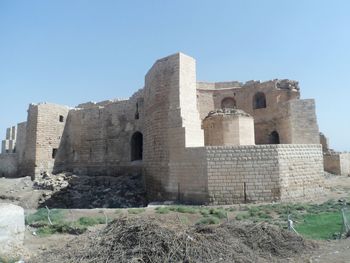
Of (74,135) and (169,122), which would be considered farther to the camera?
(74,135)

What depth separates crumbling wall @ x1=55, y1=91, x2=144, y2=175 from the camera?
20.2 meters

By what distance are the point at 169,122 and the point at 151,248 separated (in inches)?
349

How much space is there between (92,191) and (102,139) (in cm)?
455

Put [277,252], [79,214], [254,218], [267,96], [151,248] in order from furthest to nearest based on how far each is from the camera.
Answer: [267,96], [79,214], [254,218], [277,252], [151,248]

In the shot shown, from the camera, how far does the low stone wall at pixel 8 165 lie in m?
23.0

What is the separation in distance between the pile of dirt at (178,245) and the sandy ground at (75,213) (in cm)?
42

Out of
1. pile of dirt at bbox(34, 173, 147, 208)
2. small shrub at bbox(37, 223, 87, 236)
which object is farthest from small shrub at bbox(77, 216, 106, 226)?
pile of dirt at bbox(34, 173, 147, 208)

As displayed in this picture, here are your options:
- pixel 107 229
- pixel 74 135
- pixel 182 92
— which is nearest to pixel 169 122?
pixel 182 92

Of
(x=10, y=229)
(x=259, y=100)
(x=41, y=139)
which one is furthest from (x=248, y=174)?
(x=259, y=100)

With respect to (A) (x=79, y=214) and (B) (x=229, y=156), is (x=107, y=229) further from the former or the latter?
(B) (x=229, y=156)

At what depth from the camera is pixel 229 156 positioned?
1162 centimetres

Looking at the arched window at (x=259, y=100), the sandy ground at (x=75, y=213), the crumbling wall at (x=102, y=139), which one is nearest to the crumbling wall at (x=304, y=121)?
the sandy ground at (x=75, y=213)

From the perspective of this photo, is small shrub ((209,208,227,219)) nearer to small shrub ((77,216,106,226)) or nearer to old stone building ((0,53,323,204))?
old stone building ((0,53,323,204))

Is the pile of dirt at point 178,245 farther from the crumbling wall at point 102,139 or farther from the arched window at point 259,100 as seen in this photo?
the arched window at point 259,100
